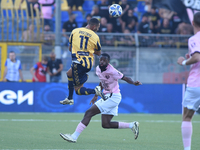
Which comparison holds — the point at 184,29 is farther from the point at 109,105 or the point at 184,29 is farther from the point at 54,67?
the point at 109,105

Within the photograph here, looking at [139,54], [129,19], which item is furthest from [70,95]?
[129,19]

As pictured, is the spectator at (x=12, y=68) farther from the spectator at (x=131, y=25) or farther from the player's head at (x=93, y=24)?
the player's head at (x=93, y=24)

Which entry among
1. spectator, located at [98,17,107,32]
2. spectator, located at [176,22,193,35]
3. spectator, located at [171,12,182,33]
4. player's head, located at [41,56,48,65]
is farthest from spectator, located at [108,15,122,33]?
player's head, located at [41,56,48,65]

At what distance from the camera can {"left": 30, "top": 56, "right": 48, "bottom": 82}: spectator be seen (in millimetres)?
13945

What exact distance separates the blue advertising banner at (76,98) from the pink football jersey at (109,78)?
21.2ft

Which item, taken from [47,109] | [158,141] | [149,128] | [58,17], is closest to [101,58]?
[158,141]

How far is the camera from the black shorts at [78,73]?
6852 millimetres

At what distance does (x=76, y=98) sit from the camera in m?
13.7

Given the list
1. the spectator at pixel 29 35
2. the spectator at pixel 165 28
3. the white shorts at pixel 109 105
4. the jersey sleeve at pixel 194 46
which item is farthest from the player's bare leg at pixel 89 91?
the spectator at pixel 165 28

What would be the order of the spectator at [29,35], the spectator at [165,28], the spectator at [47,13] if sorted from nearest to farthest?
the spectator at [29,35] → the spectator at [165,28] → the spectator at [47,13]

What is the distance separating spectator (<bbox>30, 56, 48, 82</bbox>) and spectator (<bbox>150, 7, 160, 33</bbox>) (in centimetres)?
522

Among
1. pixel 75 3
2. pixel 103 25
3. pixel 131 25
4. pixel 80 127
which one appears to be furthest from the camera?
pixel 75 3

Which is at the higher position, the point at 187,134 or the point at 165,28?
the point at 165,28

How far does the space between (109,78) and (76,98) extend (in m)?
6.65
